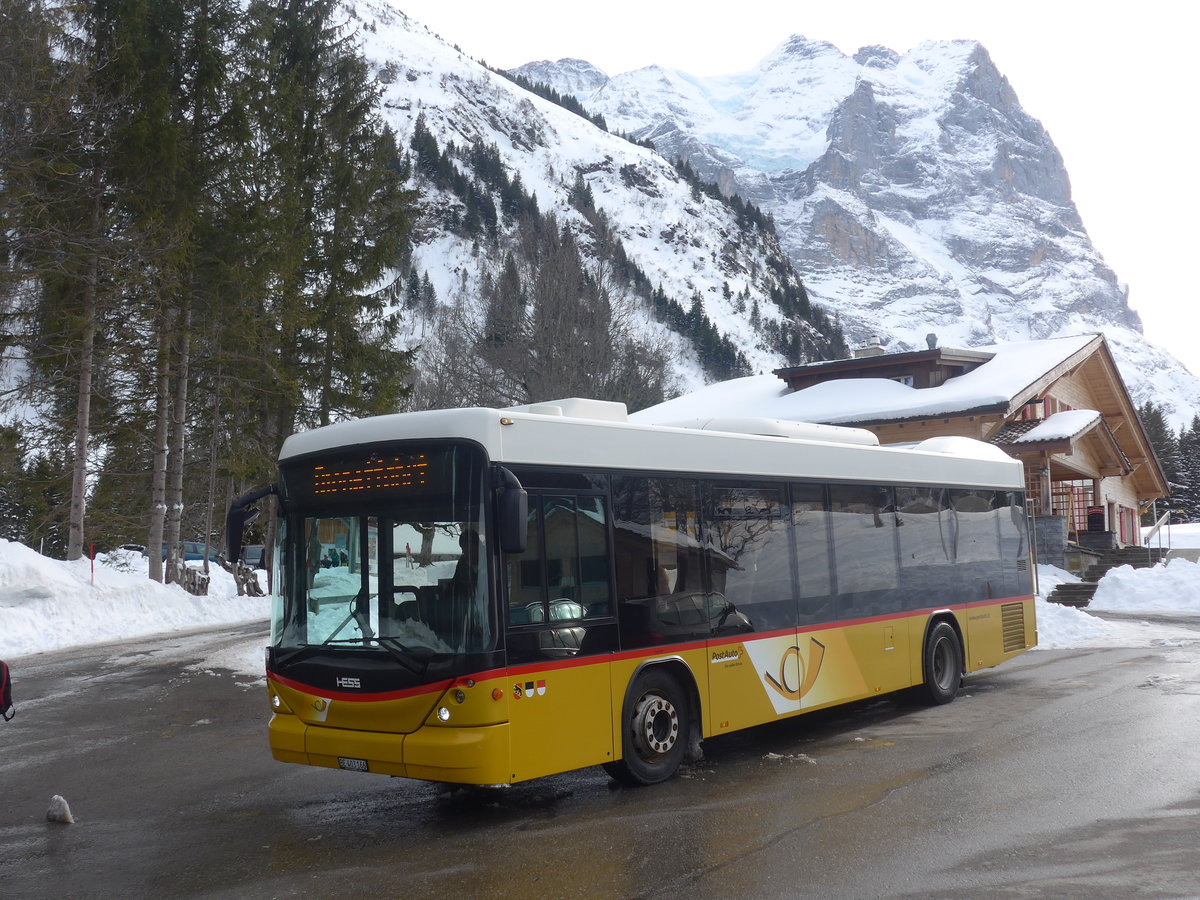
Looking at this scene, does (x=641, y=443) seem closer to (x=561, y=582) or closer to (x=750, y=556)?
(x=561, y=582)

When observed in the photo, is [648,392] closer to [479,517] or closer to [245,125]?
[245,125]

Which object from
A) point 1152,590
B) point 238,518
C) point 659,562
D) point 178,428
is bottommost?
point 1152,590

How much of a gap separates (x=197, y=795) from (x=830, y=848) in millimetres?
4621

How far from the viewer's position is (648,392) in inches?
1610

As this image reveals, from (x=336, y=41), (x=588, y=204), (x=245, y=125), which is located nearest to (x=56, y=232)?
(x=245, y=125)

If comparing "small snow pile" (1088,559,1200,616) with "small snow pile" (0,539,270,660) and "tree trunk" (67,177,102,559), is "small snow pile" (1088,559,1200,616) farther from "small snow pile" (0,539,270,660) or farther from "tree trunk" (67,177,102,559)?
"tree trunk" (67,177,102,559)

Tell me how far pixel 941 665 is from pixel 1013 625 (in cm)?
193

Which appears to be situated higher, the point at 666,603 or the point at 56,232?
the point at 56,232

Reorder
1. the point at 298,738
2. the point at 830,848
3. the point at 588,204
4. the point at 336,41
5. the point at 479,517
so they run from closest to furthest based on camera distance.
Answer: the point at 830,848
the point at 479,517
the point at 298,738
the point at 336,41
the point at 588,204

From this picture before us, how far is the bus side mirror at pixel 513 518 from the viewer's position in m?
6.51

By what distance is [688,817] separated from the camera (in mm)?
6934

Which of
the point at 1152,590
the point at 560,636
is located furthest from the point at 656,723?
the point at 1152,590

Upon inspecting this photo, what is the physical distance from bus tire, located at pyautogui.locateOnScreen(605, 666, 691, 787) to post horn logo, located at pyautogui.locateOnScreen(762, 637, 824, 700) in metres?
1.11

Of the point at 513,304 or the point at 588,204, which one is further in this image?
the point at 588,204
